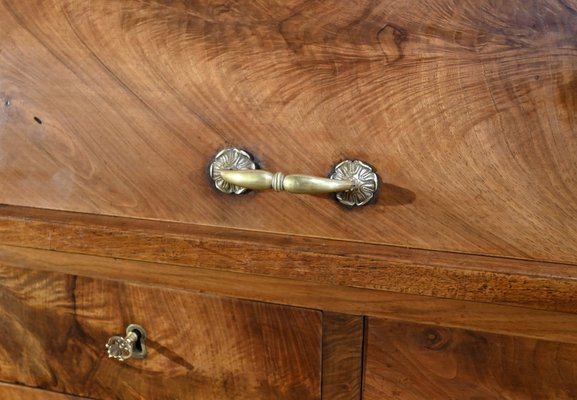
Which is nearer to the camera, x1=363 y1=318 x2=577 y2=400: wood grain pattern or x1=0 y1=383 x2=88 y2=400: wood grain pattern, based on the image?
x1=363 y1=318 x2=577 y2=400: wood grain pattern

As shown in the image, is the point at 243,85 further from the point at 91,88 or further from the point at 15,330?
the point at 15,330

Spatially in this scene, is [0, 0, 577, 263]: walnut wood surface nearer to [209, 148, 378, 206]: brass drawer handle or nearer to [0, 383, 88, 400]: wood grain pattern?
[209, 148, 378, 206]: brass drawer handle

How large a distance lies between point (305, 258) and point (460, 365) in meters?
0.13

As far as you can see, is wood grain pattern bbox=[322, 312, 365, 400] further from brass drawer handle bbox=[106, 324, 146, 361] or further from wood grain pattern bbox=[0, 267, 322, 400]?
brass drawer handle bbox=[106, 324, 146, 361]

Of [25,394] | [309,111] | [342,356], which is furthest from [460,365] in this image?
[25,394]

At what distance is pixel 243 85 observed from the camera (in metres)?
0.43

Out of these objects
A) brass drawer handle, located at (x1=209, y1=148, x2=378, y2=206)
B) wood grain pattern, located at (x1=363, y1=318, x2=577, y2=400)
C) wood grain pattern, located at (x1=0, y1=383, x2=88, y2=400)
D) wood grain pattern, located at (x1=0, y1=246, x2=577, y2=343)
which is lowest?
wood grain pattern, located at (x1=0, y1=383, x2=88, y2=400)

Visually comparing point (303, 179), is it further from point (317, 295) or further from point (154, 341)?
point (154, 341)

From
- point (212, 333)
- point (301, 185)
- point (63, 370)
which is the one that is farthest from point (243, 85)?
point (63, 370)

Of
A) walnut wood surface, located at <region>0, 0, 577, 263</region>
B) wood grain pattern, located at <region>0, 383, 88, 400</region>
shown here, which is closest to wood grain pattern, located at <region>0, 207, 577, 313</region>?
walnut wood surface, located at <region>0, 0, 577, 263</region>

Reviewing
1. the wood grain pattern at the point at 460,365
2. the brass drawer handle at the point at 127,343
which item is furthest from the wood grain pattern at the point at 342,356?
the brass drawer handle at the point at 127,343

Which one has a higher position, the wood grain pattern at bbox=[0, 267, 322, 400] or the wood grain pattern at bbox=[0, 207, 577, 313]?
the wood grain pattern at bbox=[0, 207, 577, 313]

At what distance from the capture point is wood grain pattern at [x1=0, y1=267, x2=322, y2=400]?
18.7 inches

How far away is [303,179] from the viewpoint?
0.40 metres
